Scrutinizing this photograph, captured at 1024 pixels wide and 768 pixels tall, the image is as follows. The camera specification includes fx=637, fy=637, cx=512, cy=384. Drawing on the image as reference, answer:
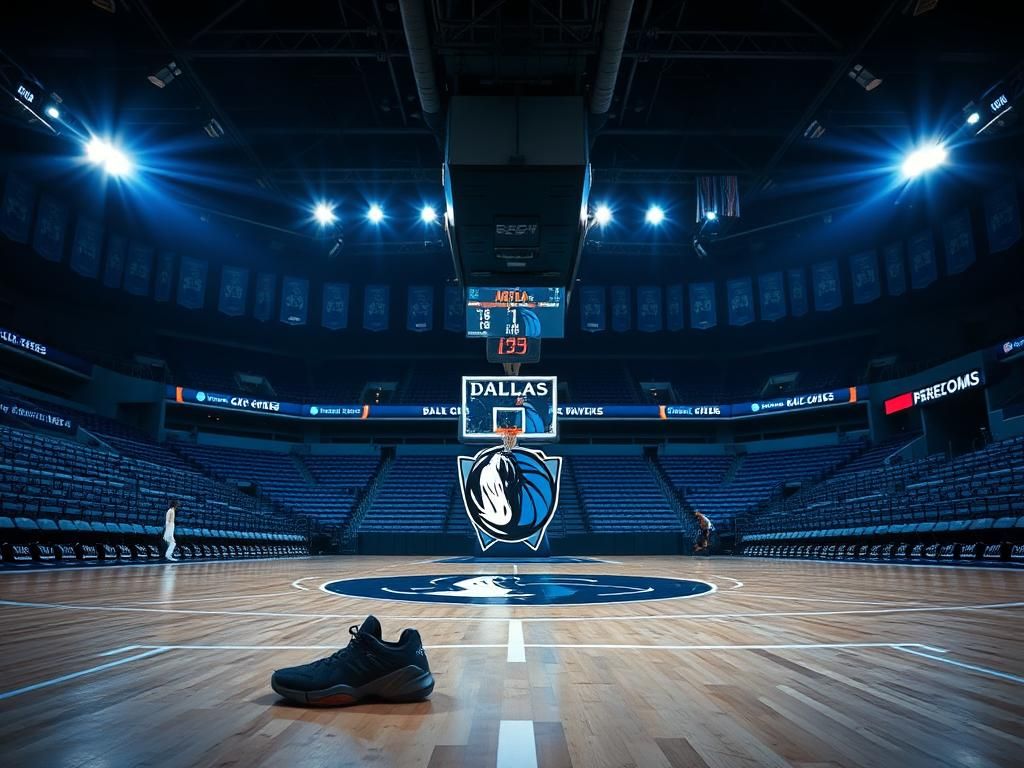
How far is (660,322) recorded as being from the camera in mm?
33875

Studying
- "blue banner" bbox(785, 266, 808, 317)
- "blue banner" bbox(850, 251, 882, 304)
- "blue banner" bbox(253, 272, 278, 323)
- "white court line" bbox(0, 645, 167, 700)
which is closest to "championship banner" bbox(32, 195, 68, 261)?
"blue banner" bbox(253, 272, 278, 323)

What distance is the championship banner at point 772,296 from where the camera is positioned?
3195 cm

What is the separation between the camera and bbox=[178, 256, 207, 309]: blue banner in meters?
30.5

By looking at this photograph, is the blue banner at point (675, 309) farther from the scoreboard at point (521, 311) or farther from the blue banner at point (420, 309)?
the scoreboard at point (521, 311)

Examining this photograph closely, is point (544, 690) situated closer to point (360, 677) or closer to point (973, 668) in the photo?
point (360, 677)

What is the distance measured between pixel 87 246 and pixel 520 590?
25874 millimetres

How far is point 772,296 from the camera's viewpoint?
32.2 metres

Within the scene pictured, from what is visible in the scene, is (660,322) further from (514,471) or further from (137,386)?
(137,386)

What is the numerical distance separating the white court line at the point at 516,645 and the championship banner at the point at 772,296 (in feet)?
98.8

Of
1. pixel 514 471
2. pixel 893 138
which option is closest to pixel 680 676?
pixel 514 471

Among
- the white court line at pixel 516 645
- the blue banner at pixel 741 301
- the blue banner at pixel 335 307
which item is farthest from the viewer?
the blue banner at pixel 335 307

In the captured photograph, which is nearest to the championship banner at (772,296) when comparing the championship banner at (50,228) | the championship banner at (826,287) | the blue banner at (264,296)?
the championship banner at (826,287)

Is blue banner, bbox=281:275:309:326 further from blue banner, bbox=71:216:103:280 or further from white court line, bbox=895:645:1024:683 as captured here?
white court line, bbox=895:645:1024:683

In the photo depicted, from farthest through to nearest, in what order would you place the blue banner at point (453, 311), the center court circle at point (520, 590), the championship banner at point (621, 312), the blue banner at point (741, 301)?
the championship banner at point (621, 312), the blue banner at point (453, 311), the blue banner at point (741, 301), the center court circle at point (520, 590)
